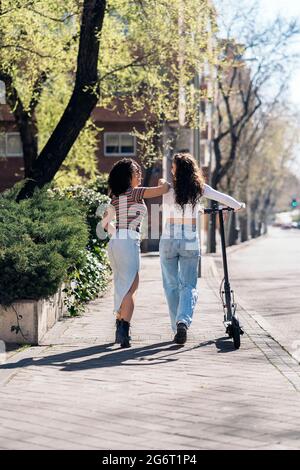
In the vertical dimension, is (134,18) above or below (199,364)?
above

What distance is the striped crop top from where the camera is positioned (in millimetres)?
9633

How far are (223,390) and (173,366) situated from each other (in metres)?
1.15

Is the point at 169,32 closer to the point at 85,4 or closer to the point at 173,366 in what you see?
the point at 85,4

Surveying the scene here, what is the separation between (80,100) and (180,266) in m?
6.66

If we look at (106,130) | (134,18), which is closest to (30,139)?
(134,18)

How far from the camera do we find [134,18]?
19484mm

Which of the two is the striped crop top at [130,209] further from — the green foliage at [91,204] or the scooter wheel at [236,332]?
the green foliage at [91,204]

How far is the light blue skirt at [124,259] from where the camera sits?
9.59 m

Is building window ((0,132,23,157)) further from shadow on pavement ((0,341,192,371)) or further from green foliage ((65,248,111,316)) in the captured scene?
shadow on pavement ((0,341,192,371))

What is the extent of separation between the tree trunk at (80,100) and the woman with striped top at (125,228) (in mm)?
5819

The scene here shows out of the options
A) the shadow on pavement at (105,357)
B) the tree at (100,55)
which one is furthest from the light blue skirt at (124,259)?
the tree at (100,55)

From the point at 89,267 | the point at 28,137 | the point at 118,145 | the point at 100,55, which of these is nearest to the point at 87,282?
the point at 89,267
